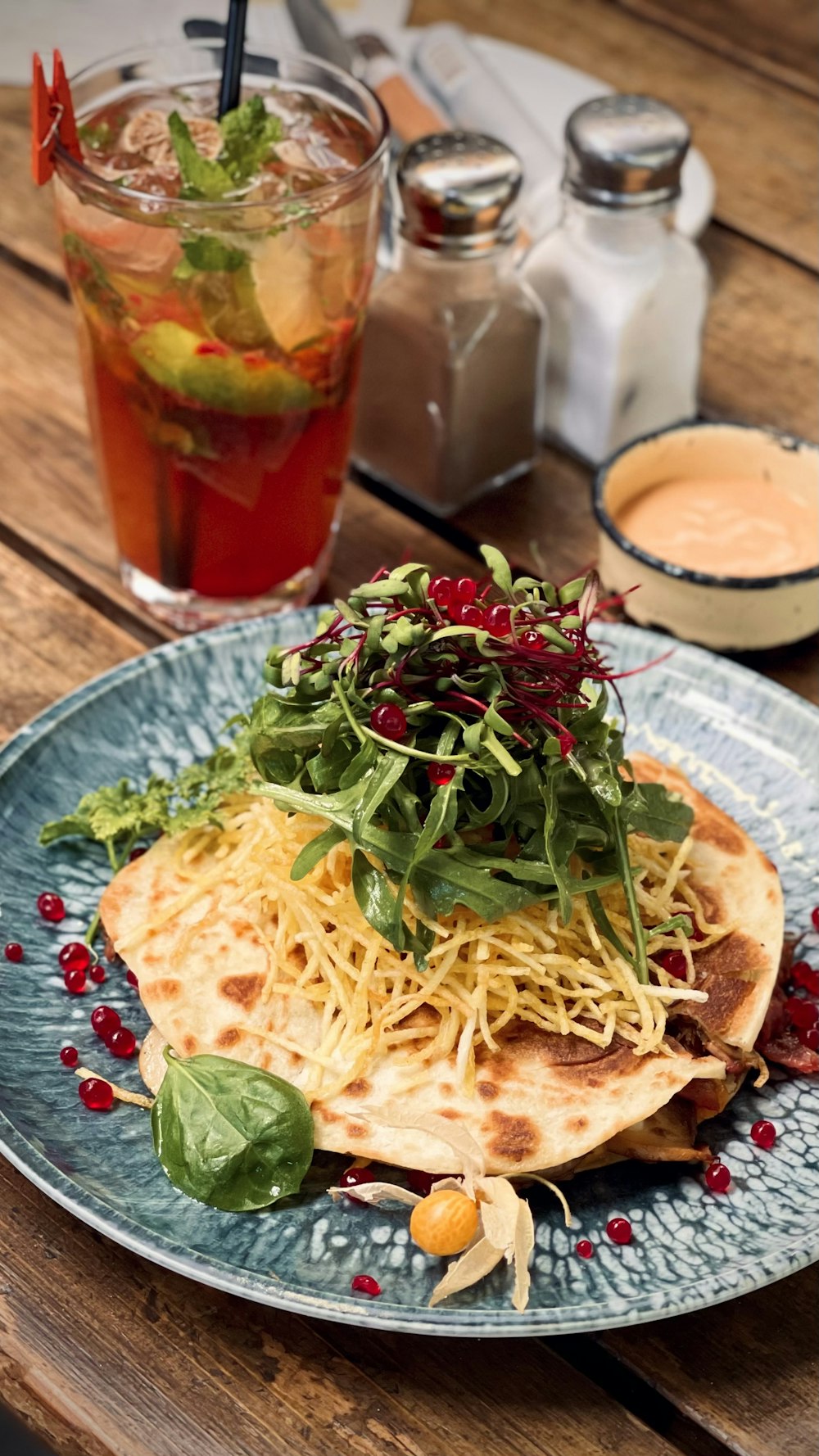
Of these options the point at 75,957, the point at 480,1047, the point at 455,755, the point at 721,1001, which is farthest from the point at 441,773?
the point at 75,957

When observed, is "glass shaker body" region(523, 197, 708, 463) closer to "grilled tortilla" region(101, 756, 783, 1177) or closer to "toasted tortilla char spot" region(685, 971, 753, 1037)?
"grilled tortilla" region(101, 756, 783, 1177)

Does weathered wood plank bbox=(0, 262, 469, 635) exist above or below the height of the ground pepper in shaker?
below

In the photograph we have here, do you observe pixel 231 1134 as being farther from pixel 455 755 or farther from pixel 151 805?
pixel 151 805

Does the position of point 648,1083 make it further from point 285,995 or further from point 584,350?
point 584,350

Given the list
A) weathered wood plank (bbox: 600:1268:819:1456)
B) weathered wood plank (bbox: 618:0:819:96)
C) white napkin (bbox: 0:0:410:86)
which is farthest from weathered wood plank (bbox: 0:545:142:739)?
weathered wood plank (bbox: 618:0:819:96)

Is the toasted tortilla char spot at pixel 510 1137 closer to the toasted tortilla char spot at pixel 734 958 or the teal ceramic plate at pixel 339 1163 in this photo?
the teal ceramic plate at pixel 339 1163

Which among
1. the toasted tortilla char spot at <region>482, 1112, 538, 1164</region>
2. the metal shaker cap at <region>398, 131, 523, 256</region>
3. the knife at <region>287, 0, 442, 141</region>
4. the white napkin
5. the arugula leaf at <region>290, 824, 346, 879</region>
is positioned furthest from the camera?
the white napkin

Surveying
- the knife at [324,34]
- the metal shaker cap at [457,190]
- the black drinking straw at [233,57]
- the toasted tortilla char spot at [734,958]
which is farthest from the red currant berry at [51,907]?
the knife at [324,34]
